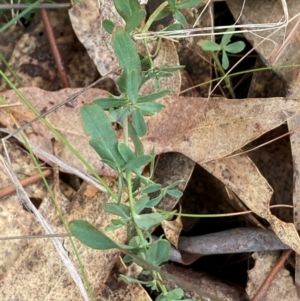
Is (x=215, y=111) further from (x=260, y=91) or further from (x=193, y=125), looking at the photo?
(x=260, y=91)

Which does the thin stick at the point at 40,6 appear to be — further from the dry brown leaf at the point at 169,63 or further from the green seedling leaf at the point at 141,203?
the green seedling leaf at the point at 141,203

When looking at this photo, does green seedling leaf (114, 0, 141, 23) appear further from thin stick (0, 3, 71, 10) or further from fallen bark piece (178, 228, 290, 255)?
fallen bark piece (178, 228, 290, 255)

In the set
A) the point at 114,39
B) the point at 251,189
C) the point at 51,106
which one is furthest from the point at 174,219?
the point at 114,39

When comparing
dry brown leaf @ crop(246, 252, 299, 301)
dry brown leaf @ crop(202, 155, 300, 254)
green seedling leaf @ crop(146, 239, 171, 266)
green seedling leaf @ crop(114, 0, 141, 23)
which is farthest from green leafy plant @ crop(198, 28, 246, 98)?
green seedling leaf @ crop(146, 239, 171, 266)

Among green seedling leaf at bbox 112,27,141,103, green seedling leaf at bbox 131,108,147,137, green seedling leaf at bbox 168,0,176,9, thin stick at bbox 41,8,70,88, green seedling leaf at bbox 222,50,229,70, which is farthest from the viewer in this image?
thin stick at bbox 41,8,70,88

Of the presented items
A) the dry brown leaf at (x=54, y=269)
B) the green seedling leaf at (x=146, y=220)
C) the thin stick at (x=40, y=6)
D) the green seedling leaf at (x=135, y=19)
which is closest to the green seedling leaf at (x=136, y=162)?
the green seedling leaf at (x=146, y=220)

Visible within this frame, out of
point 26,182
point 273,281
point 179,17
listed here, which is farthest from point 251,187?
point 26,182

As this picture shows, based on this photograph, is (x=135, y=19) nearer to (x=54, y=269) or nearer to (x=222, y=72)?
(x=222, y=72)
